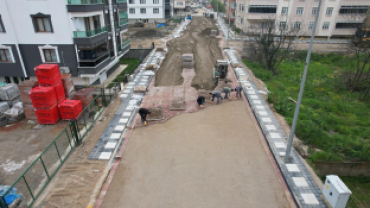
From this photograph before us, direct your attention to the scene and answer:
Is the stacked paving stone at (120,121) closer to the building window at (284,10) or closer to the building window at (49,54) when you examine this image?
the building window at (49,54)

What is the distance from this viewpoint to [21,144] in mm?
12453

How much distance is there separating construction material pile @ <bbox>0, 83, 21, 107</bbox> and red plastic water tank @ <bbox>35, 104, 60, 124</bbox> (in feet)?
11.9

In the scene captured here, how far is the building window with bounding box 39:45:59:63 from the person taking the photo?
1836 cm

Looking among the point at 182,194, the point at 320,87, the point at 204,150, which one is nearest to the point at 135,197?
the point at 182,194

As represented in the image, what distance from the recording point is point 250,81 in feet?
63.4

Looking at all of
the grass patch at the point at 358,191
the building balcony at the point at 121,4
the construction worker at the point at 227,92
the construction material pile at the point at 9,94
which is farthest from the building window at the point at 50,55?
the grass patch at the point at 358,191

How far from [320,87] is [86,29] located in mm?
20455

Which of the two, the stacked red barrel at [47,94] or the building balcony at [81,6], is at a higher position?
the building balcony at [81,6]

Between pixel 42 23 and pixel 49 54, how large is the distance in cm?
237

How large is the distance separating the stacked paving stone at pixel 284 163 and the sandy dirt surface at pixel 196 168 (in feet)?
1.66

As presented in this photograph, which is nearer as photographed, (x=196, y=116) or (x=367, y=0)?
(x=196, y=116)

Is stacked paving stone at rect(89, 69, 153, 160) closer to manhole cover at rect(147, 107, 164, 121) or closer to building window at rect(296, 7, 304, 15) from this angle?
manhole cover at rect(147, 107, 164, 121)

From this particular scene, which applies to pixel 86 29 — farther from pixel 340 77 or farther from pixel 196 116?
pixel 340 77

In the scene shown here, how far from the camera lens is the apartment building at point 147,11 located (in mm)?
52062
